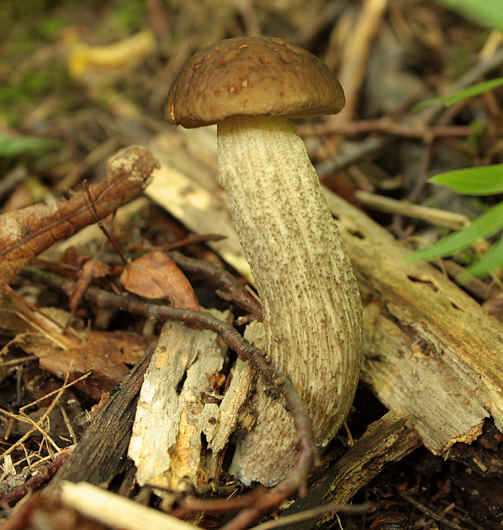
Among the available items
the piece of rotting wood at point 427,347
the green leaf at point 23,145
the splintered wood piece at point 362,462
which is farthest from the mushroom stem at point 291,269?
the green leaf at point 23,145

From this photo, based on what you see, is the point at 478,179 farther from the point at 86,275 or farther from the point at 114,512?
the point at 86,275

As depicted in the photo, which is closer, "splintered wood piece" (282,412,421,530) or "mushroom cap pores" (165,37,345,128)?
"mushroom cap pores" (165,37,345,128)

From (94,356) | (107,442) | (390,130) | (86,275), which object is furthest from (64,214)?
(390,130)

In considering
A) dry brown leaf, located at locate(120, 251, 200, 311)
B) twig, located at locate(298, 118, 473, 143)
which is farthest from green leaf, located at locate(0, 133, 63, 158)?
twig, located at locate(298, 118, 473, 143)

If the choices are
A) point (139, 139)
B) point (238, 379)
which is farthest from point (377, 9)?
point (238, 379)

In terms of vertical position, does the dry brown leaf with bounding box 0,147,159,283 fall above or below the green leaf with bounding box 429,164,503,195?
below

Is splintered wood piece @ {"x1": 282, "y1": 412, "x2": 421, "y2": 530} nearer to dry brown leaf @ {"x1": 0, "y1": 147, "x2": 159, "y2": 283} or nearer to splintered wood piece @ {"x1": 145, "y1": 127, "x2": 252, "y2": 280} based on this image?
splintered wood piece @ {"x1": 145, "y1": 127, "x2": 252, "y2": 280}

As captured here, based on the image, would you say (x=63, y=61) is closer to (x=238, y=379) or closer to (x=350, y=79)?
(x=350, y=79)
